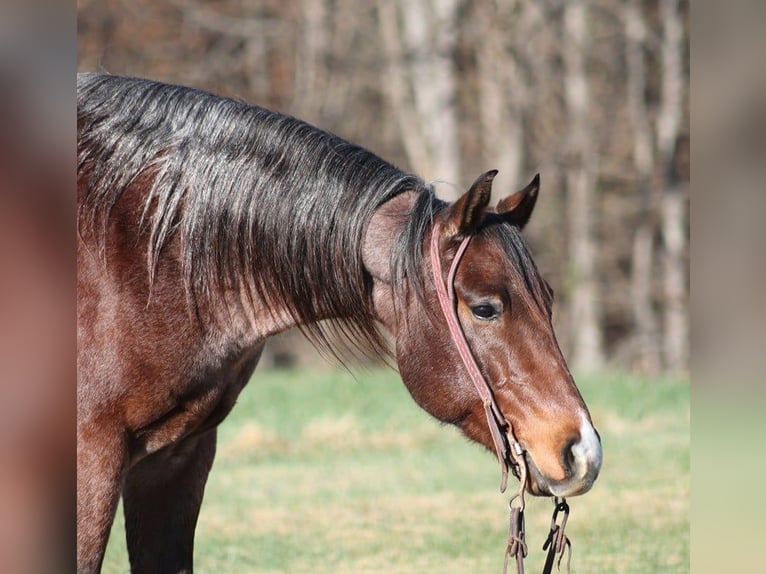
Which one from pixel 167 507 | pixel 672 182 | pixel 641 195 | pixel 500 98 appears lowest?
pixel 167 507

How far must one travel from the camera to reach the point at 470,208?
10.7 feet

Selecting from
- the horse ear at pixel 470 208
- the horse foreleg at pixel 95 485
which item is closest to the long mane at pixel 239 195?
the horse ear at pixel 470 208

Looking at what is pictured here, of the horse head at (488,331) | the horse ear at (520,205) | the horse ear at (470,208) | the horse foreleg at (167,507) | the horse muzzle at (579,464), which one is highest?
the horse ear at (520,205)

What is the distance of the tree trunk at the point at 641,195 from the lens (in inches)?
754

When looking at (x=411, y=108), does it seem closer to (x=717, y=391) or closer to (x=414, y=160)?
(x=414, y=160)

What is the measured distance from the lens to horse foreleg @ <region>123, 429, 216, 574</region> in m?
3.80

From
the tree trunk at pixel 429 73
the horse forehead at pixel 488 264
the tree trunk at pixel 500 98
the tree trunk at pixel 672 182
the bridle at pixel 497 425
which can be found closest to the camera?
the bridle at pixel 497 425

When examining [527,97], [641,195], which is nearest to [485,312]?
[641,195]

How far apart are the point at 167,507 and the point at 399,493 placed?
4123mm

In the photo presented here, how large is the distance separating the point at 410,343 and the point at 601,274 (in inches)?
731

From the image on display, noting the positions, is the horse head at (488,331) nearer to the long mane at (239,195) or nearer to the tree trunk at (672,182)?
the long mane at (239,195)

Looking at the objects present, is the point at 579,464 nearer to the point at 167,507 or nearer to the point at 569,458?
Answer: the point at 569,458

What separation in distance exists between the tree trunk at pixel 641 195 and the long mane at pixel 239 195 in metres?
16.1

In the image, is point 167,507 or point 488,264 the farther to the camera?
point 167,507
